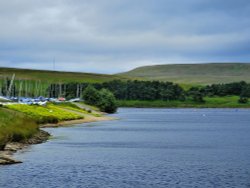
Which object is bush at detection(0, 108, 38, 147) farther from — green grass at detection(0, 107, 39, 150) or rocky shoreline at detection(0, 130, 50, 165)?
rocky shoreline at detection(0, 130, 50, 165)

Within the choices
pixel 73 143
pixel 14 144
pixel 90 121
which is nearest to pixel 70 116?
pixel 90 121

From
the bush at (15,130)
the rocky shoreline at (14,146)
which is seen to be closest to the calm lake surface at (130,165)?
the rocky shoreline at (14,146)

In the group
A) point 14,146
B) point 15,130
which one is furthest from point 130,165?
point 15,130

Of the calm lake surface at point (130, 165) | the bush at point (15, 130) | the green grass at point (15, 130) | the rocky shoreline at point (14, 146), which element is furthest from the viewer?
the green grass at point (15, 130)

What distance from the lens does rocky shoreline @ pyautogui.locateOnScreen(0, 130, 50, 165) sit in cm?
5691

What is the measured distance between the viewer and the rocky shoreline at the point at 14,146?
56906mm

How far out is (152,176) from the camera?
167ft

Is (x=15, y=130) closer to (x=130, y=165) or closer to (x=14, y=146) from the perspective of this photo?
(x=14, y=146)

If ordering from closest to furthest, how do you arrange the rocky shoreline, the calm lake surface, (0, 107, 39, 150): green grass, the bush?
1. the calm lake surface
2. the rocky shoreline
3. the bush
4. (0, 107, 39, 150): green grass

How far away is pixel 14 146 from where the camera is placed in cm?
7150

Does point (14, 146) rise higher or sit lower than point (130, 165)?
higher

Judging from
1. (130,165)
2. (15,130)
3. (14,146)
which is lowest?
(130,165)

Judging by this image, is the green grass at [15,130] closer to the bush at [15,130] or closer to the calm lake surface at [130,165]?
the bush at [15,130]

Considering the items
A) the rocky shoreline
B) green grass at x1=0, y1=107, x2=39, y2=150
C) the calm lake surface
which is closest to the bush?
green grass at x1=0, y1=107, x2=39, y2=150
